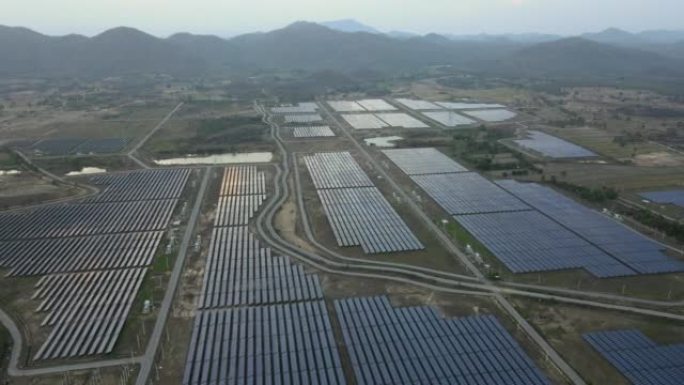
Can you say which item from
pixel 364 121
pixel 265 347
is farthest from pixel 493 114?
pixel 265 347

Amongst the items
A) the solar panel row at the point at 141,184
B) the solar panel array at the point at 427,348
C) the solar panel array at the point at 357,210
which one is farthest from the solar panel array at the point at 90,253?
the solar panel array at the point at 357,210

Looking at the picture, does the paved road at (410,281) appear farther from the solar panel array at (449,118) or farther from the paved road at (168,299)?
the solar panel array at (449,118)

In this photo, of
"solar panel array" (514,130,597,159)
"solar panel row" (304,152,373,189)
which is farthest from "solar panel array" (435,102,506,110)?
"solar panel row" (304,152,373,189)

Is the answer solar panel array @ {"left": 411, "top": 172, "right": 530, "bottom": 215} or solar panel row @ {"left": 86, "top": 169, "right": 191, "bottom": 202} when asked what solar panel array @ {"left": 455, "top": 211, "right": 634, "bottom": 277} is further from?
solar panel row @ {"left": 86, "top": 169, "right": 191, "bottom": 202}

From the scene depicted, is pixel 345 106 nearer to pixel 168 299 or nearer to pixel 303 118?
pixel 303 118

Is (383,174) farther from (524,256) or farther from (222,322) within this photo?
(222,322)

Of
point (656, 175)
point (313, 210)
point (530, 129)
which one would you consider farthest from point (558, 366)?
point (530, 129)

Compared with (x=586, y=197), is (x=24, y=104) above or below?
above
